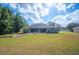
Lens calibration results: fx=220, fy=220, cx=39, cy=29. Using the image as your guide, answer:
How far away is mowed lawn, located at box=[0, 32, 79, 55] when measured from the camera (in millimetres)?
2143

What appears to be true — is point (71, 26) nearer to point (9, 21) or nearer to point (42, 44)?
point (42, 44)

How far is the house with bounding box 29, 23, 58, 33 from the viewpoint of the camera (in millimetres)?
2158

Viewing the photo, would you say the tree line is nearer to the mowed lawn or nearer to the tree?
the mowed lawn

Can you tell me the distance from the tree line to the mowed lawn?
9 cm

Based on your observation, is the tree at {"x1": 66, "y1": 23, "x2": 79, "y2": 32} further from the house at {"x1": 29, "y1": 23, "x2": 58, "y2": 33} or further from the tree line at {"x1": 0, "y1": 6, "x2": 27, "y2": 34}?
the tree line at {"x1": 0, "y1": 6, "x2": 27, "y2": 34}

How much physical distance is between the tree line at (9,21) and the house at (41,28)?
3.5 inches

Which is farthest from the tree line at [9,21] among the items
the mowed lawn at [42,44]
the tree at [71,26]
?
the tree at [71,26]

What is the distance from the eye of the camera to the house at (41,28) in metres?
2.16

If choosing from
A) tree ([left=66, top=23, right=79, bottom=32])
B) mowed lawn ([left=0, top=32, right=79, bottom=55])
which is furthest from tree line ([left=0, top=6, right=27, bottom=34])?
tree ([left=66, top=23, right=79, bottom=32])

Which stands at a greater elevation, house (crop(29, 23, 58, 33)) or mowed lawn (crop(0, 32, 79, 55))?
house (crop(29, 23, 58, 33))

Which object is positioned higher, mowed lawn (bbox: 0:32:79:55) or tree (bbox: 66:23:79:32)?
tree (bbox: 66:23:79:32)

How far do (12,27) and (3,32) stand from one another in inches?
4.0

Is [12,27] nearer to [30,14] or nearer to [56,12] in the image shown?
[30,14]

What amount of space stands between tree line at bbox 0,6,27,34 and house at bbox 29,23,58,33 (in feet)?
0.29
